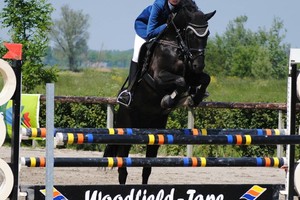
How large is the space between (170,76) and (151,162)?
6.83 feet

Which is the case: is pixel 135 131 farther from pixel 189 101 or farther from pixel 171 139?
pixel 189 101

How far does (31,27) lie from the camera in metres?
14.0

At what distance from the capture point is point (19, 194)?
4711 millimetres

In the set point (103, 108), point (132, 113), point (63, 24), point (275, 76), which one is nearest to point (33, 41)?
point (103, 108)

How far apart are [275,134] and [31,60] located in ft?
29.8

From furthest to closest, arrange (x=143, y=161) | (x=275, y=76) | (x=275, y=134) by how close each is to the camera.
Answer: (x=275, y=76) → (x=275, y=134) → (x=143, y=161)

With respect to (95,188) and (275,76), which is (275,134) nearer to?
(95,188)

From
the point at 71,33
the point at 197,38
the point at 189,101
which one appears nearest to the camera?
the point at 197,38

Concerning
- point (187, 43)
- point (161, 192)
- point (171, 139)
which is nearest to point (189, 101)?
point (187, 43)

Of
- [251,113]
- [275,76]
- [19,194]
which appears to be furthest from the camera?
[275,76]

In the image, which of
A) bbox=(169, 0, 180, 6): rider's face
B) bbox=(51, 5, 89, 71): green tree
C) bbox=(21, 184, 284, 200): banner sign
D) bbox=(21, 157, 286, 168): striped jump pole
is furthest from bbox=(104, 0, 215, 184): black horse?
bbox=(51, 5, 89, 71): green tree

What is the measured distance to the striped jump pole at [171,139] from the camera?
4.76m

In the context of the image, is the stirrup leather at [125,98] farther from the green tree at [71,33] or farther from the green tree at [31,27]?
the green tree at [71,33]

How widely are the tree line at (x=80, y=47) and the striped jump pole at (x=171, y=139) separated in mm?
8934
